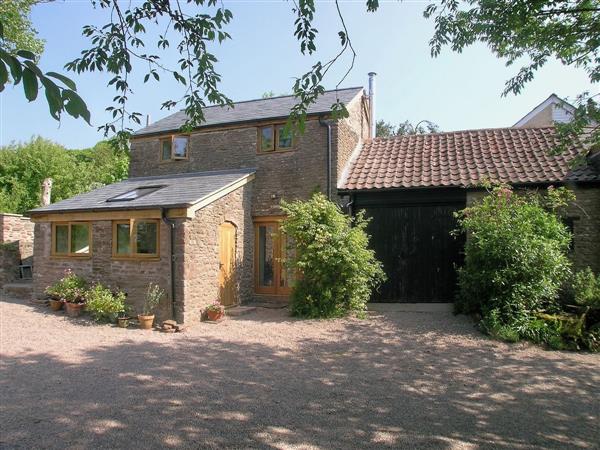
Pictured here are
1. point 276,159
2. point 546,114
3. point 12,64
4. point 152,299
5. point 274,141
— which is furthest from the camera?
point 546,114

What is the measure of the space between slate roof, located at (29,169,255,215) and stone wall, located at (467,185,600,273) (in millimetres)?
8706

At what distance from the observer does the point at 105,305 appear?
995 centimetres

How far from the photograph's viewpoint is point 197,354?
7.43 meters

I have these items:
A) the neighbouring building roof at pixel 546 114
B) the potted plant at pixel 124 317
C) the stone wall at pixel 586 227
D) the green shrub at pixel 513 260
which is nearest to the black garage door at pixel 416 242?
the green shrub at pixel 513 260

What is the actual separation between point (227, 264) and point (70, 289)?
3949mm

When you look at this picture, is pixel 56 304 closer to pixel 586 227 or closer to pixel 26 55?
pixel 26 55

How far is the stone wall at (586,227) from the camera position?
10.5 metres

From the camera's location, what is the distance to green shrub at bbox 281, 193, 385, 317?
10.2 metres

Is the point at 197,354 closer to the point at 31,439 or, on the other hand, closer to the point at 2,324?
the point at 31,439

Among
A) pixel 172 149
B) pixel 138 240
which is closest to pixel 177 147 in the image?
pixel 172 149

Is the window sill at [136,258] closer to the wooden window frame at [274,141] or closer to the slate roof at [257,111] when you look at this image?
the slate roof at [257,111]

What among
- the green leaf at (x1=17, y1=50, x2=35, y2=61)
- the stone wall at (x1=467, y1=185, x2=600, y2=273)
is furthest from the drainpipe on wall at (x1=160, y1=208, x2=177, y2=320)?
the stone wall at (x1=467, y1=185, x2=600, y2=273)

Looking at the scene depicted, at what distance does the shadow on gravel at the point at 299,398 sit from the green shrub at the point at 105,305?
2392mm

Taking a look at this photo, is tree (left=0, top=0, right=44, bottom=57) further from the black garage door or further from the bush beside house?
the bush beside house
